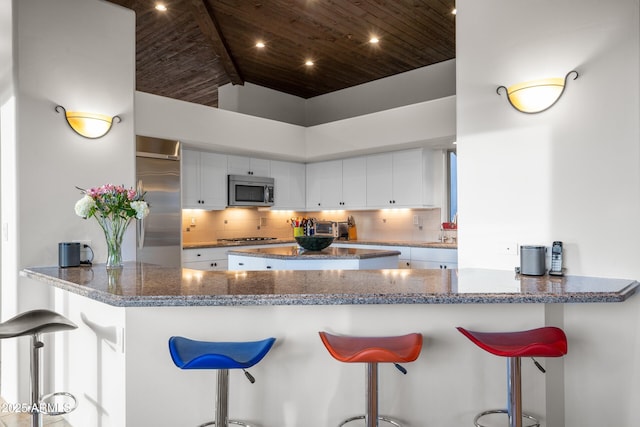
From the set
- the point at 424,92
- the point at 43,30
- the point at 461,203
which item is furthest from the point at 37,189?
the point at 424,92

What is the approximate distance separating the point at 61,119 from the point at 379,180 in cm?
358

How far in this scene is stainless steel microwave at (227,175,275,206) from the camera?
536cm

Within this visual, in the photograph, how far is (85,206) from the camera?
2621 mm

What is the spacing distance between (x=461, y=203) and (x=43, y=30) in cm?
310

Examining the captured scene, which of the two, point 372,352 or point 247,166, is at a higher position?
point 247,166

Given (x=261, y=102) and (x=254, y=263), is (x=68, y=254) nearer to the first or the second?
(x=254, y=263)

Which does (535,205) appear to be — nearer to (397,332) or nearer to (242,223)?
(397,332)

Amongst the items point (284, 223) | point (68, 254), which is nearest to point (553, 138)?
point (68, 254)

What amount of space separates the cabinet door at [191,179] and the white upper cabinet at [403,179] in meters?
2.16

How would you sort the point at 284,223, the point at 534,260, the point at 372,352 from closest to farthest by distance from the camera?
the point at 372,352 < the point at 534,260 < the point at 284,223

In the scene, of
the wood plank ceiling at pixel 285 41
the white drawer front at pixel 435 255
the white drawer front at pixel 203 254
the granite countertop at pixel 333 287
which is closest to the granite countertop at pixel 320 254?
the white drawer front at pixel 435 255

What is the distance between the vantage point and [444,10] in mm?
3877

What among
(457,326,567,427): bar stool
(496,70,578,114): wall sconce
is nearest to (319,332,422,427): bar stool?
(457,326,567,427): bar stool

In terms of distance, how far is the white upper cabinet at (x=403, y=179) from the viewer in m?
5.09
